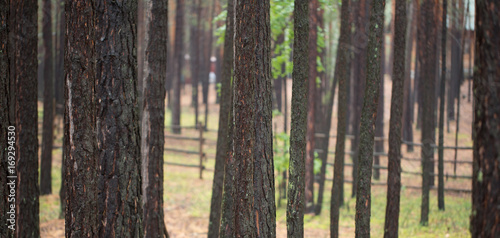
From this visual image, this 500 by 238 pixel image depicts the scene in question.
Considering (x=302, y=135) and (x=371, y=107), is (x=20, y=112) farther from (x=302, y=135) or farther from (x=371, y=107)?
(x=371, y=107)

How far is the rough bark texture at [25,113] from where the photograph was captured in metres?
6.46

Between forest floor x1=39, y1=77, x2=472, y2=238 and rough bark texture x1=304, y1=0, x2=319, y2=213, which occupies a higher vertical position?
rough bark texture x1=304, y1=0, x2=319, y2=213

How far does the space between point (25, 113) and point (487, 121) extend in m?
6.01

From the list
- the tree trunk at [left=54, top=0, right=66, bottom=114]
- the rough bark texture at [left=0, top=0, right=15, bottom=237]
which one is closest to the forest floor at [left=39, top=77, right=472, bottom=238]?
the tree trunk at [left=54, top=0, right=66, bottom=114]

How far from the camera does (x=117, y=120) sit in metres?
4.63

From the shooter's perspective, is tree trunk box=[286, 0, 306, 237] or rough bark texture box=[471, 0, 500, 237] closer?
rough bark texture box=[471, 0, 500, 237]

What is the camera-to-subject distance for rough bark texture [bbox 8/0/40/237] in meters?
6.46

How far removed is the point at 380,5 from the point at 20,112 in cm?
553

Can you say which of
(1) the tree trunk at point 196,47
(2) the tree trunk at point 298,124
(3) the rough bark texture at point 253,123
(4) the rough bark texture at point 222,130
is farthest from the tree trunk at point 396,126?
(1) the tree trunk at point 196,47

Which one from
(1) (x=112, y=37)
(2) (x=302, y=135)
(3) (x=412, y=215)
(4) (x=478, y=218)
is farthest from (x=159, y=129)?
(3) (x=412, y=215)

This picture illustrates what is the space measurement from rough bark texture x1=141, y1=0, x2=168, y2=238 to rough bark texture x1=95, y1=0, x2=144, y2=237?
9.08ft

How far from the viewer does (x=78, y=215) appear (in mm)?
4887

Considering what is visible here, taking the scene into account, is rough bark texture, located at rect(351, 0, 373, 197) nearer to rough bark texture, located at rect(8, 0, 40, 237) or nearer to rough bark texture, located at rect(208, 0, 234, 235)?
rough bark texture, located at rect(208, 0, 234, 235)

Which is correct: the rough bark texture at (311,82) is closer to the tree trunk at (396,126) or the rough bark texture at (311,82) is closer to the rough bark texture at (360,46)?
the rough bark texture at (360,46)
